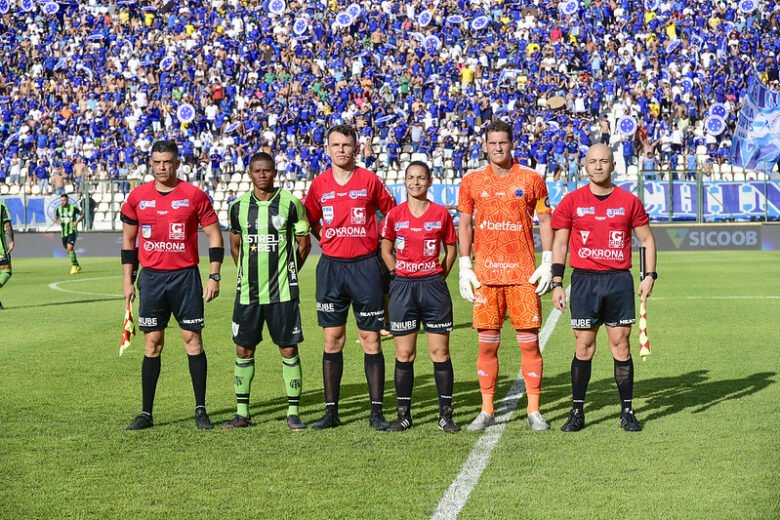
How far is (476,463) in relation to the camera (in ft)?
22.0

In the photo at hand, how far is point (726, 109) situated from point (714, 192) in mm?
4114

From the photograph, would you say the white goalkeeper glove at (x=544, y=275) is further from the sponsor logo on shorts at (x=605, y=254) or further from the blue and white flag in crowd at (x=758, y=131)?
the blue and white flag in crowd at (x=758, y=131)

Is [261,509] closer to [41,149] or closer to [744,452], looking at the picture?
[744,452]

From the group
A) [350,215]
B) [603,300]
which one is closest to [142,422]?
[350,215]

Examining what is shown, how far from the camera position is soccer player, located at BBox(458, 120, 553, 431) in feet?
25.5

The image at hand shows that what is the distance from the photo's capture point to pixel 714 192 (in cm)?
3197

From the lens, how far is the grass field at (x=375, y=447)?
5848 mm

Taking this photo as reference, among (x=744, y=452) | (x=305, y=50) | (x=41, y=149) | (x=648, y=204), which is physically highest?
(x=305, y=50)

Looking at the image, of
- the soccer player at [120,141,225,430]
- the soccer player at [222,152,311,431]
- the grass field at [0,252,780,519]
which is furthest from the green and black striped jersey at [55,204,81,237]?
the soccer player at [222,152,311,431]

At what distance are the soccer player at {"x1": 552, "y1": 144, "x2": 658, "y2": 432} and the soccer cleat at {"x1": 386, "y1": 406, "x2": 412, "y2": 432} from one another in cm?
113

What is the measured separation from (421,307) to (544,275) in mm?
942

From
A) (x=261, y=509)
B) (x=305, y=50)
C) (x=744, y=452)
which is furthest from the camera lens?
(x=305, y=50)

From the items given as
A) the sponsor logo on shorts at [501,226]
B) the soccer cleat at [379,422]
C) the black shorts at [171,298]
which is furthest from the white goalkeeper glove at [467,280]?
the black shorts at [171,298]

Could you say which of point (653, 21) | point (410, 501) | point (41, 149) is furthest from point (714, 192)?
point (410, 501)
